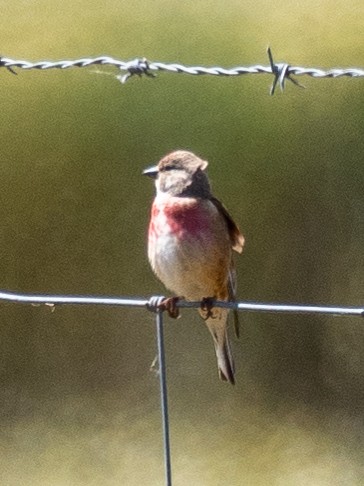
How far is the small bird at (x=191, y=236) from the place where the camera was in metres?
4.30

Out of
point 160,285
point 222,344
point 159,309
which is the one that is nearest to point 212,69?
point 159,309

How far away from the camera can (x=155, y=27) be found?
877cm

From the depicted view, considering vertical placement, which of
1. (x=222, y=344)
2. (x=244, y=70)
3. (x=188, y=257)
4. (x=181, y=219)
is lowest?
(x=222, y=344)

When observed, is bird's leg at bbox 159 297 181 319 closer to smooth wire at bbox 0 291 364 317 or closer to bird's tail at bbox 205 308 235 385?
smooth wire at bbox 0 291 364 317

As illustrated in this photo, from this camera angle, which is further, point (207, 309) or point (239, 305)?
point (207, 309)

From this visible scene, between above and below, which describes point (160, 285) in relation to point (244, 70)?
below

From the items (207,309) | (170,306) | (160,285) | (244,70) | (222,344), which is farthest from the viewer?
(160,285)

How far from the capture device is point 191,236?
4.29 metres

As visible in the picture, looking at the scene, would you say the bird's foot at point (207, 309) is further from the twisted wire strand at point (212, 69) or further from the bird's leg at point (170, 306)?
the twisted wire strand at point (212, 69)

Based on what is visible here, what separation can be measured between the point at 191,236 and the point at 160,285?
2.97m

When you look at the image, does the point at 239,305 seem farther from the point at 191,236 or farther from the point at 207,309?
the point at 191,236

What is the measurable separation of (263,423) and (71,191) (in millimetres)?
1768

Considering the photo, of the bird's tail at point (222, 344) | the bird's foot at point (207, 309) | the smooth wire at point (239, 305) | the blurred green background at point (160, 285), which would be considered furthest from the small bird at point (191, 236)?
the blurred green background at point (160, 285)

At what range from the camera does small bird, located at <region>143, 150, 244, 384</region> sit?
4297 mm
